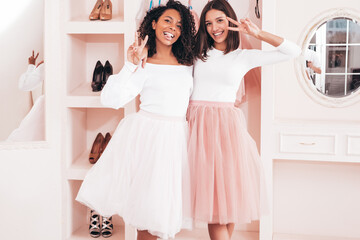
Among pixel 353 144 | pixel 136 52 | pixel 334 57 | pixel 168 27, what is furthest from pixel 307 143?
pixel 136 52

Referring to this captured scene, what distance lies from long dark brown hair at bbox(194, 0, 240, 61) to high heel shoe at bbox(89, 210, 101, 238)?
140 centimetres

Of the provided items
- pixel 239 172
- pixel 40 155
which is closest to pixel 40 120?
pixel 40 155

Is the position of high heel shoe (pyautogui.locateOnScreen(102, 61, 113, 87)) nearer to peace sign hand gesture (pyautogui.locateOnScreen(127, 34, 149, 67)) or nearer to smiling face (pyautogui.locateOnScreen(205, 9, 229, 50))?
peace sign hand gesture (pyautogui.locateOnScreen(127, 34, 149, 67))

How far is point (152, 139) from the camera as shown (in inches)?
94.3

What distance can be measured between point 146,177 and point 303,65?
143 centimetres

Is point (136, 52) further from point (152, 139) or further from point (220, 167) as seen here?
point (220, 167)

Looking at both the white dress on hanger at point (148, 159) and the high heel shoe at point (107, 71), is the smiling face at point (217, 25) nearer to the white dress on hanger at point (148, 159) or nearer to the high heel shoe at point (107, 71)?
the white dress on hanger at point (148, 159)

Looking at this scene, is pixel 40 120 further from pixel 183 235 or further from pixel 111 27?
pixel 183 235

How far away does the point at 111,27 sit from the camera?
114 inches

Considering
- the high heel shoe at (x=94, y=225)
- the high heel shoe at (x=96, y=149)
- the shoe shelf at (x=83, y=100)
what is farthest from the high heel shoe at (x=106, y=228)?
the shoe shelf at (x=83, y=100)

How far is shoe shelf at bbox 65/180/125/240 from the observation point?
3070 millimetres

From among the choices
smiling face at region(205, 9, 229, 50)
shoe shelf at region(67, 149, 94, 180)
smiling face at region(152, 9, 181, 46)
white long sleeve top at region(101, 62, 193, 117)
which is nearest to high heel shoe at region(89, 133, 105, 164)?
shoe shelf at region(67, 149, 94, 180)

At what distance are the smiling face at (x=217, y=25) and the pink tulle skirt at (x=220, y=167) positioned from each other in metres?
0.39

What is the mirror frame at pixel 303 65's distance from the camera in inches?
116
